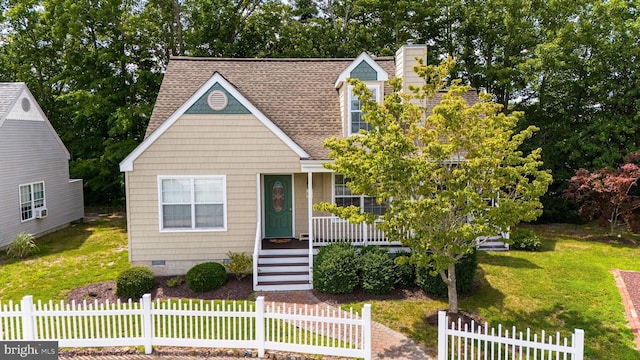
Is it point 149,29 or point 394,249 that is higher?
point 149,29

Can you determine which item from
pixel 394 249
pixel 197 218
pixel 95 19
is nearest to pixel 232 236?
pixel 197 218

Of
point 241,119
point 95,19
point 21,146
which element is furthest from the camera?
point 95,19

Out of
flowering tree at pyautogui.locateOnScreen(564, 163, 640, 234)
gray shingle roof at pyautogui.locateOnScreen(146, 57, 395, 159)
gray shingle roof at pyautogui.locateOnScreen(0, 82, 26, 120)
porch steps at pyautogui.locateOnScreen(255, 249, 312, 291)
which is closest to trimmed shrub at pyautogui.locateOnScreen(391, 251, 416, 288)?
porch steps at pyautogui.locateOnScreen(255, 249, 312, 291)

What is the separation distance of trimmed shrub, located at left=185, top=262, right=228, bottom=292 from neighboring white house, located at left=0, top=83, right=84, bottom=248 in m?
10.6

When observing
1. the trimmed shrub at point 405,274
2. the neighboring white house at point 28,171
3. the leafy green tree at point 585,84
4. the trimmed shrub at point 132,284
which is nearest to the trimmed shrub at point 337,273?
the trimmed shrub at point 405,274

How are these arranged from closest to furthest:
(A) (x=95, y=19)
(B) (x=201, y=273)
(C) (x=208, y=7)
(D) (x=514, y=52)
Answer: (B) (x=201, y=273) → (A) (x=95, y=19) → (D) (x=514, y=52) → (C) (x=208, y=7)

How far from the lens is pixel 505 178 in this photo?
915 cm

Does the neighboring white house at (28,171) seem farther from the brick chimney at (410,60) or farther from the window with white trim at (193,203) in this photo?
the brick chimney at (410,60)

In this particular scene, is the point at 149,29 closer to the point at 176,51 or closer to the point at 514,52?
the point at 176,51

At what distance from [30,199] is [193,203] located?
10.7 metres

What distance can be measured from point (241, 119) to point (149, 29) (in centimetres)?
1685

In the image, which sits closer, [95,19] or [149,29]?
[95,19]

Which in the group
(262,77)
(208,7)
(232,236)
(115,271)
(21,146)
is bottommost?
(115,271)

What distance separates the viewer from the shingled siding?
1270 cm
